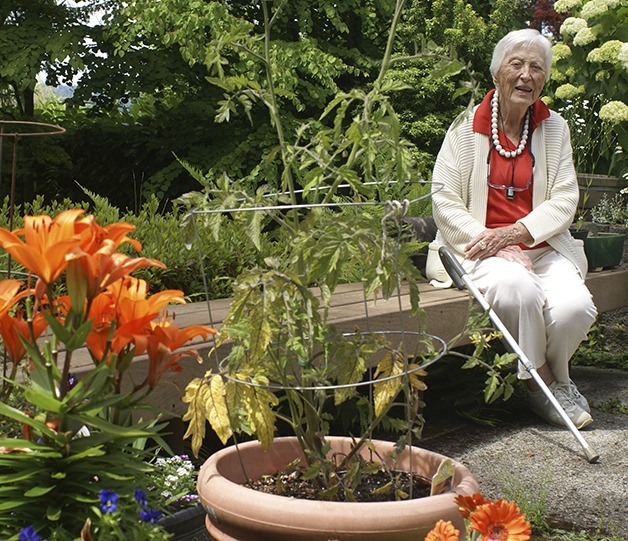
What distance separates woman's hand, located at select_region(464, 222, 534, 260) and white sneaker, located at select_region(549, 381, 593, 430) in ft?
2.09

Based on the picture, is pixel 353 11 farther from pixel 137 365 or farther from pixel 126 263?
pixel 126 263

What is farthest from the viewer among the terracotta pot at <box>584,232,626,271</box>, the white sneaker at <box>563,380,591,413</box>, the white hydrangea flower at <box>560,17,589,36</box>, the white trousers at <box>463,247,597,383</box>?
the white hydrangea flower at <box>560,17,589,36</box>

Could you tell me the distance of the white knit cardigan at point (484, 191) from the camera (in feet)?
13.7

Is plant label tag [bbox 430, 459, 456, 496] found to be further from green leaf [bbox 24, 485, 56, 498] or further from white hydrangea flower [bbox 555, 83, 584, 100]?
white hydrangea flower [bbox 555, 83, 584, 100]

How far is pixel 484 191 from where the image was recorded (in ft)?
14.0

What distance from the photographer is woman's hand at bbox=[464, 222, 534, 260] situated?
13.5 ft

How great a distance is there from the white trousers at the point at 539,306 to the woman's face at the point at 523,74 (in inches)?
30.2

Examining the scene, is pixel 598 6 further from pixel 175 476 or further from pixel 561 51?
pixel 175 476

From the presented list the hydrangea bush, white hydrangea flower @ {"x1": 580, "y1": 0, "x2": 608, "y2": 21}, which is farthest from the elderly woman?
white hydrangea flower @ {"x1": 580, "y1": 0, "x2": 608, "y2": 21}

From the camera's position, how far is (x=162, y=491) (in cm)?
232

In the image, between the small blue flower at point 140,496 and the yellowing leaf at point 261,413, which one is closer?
the small blue flower at point 140,496

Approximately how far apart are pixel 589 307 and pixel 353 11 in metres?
6.31

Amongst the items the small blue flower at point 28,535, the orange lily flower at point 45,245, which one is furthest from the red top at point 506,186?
the small blue flower at point 28,535

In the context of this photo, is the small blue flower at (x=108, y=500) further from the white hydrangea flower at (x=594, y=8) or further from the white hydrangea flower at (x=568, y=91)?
the white hydrangea flower at (x=594, y=8)
